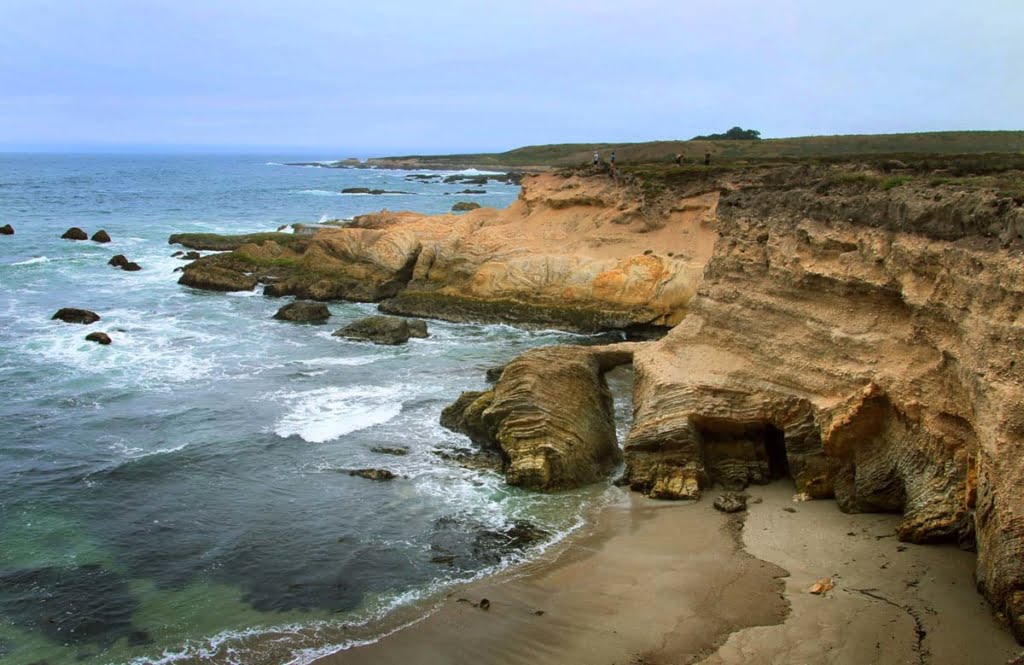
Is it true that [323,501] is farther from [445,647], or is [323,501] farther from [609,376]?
[609,376]

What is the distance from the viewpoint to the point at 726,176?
30.2 meters

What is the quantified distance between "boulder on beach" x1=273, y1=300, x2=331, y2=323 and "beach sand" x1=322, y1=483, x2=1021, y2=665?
17568 millimetres

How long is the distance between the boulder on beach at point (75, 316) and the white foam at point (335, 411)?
10.5 m

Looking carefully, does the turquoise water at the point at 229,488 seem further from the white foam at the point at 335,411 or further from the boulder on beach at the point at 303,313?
the boulder on beach at the point at 303,313

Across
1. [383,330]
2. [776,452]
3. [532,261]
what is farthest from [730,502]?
[532,261]

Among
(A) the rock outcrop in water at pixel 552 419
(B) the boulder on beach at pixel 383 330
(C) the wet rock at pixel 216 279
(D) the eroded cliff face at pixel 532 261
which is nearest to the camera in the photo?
(A) the rock outcrop in water at pixel 552 419

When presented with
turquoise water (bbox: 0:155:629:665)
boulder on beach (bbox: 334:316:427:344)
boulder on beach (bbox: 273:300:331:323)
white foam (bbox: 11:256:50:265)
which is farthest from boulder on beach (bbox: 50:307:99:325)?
white foam (bbox: 11:256:50:265)

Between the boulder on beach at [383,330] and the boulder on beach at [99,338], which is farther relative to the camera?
the boulder on beach at [383,330]

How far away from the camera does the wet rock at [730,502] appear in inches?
488

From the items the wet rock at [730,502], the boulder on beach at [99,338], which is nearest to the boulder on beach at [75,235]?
the boulder on beach at [99,338]

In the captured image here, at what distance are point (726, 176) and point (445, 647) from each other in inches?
945

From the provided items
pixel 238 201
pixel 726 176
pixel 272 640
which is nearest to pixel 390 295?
pixel 726 176

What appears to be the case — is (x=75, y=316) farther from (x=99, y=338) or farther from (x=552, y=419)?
(x=552, y=419)

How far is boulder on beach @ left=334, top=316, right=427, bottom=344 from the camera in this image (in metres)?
24.6
